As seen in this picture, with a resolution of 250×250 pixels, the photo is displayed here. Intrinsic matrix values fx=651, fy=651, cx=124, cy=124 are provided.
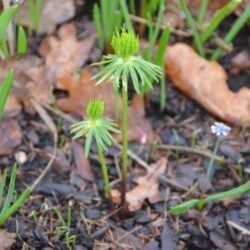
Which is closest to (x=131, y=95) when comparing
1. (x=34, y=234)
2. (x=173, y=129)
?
(x=173, y=129)

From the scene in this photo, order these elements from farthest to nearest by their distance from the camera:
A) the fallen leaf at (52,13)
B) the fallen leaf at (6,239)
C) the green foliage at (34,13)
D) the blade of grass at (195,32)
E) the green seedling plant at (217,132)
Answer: the fallen leaf at (52,13)
the green foliage at (34,13)
the blade of grass at (195,32)
the green seedling plant at (217,132)
the fallen leaf at (6,239)

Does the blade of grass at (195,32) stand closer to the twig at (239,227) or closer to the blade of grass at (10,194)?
the twig at (239,227)

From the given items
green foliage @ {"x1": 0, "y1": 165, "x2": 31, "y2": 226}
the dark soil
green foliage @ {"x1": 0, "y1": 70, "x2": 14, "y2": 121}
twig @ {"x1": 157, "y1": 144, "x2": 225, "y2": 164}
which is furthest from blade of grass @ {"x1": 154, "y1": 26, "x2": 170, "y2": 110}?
green foliage @ {"x1": 0, "y1": 165, "x2": 31, "y2": 226}

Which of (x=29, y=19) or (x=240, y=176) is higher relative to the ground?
(x=29, y=19)

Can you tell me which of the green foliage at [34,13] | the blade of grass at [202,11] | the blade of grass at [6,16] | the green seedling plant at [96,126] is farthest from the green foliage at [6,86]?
the blade of grass at [202,11]

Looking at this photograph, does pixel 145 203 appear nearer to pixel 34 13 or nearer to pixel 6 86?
pixel 6 86

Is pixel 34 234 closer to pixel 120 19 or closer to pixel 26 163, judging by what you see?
pixel 26 163

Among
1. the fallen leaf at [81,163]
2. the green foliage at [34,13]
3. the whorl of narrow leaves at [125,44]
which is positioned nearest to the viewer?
the whorl of narrow leaves at [125,44]
